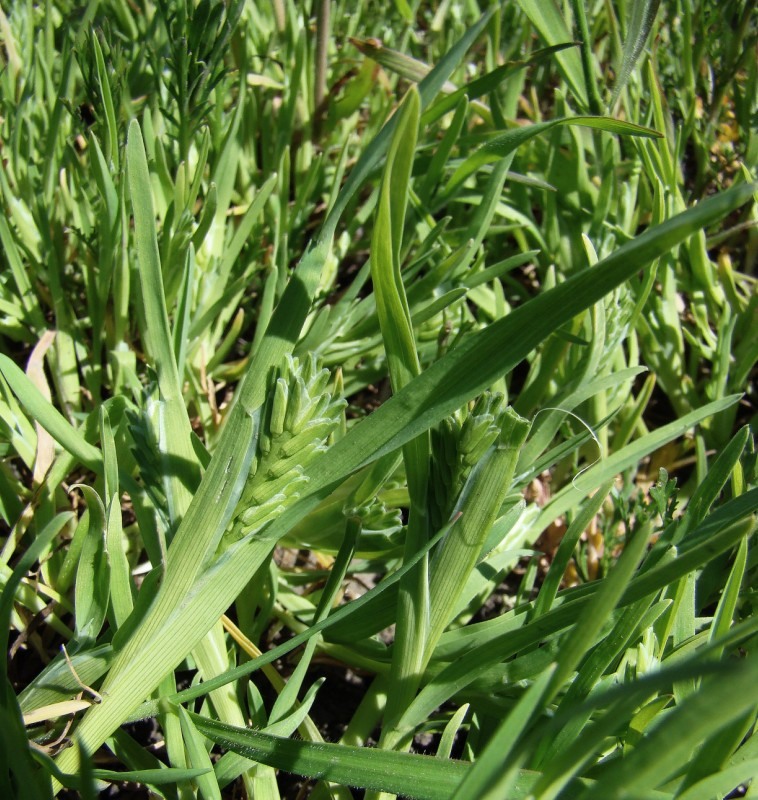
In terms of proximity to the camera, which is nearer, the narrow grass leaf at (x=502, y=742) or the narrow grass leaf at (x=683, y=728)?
the narrow grass leaf at (x=683, y=728)

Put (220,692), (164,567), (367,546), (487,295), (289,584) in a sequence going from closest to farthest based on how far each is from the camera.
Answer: (164,567)
(220,692)
(367,546)
(289,584)
(487,295)

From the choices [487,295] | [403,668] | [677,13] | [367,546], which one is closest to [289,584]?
[367,546]

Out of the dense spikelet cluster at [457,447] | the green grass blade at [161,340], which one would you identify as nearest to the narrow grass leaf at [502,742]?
the dense spikelet cluster at [457,447]

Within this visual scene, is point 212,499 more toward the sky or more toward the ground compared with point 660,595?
more toward the sky

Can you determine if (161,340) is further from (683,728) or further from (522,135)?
(683,728)

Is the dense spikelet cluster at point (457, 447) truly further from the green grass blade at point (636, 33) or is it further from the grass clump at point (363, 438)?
the green grass blade at point (636, 33)

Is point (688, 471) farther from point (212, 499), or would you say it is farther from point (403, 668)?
point (212, 499)

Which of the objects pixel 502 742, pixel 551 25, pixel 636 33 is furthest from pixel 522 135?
pixel 502 742
